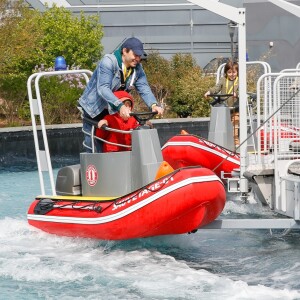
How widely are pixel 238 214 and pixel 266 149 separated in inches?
57.5

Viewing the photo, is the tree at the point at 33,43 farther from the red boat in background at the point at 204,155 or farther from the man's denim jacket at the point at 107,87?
the man's denim jacket at the point at 107,87

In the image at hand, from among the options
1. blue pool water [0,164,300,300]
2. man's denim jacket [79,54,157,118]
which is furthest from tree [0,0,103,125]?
man's denim jacket [79,54,157,118]

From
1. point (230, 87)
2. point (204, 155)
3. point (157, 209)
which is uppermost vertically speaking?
point (230, 87)

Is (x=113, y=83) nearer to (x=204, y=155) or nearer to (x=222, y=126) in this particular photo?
(x=204, y=155)

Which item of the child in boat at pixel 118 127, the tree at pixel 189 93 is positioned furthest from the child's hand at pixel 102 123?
the tree at pixel 189 93

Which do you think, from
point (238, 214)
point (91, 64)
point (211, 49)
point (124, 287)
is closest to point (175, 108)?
point (91, 64)

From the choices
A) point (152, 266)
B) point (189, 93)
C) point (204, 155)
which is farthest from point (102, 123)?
point (189, 93)

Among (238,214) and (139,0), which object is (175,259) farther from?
(139,0)

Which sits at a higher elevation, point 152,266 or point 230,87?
point 230,87

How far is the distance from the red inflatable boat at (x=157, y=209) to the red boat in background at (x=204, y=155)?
6.84ft

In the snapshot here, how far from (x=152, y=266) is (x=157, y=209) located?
439mm

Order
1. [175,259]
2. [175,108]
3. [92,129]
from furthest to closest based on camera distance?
[175,108], [92,129], [175,259]

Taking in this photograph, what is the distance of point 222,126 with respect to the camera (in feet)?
35.4

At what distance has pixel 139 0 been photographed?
84.8 ft
